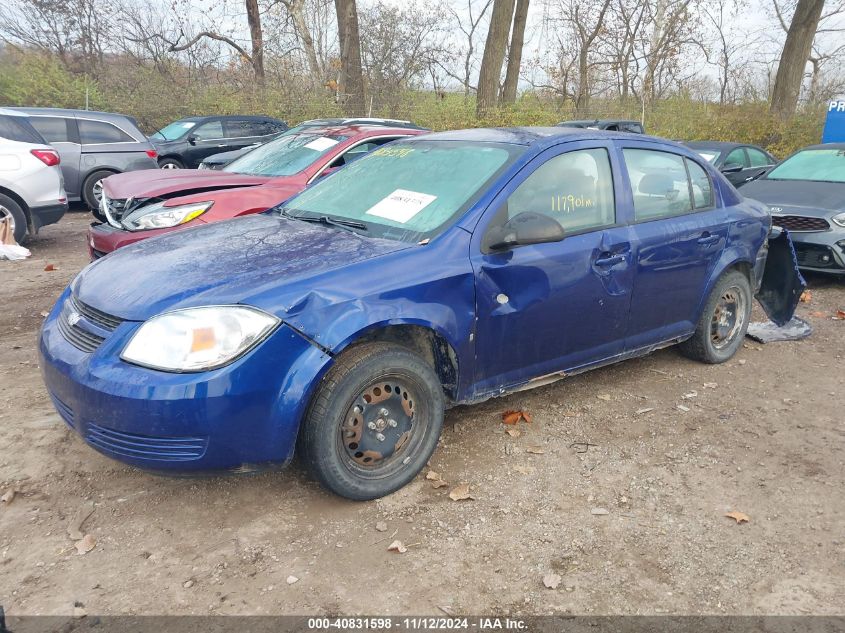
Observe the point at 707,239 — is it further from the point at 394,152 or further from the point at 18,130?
the point at 18,130

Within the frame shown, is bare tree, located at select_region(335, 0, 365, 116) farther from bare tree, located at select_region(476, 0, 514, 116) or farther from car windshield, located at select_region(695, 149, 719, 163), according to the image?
car windshield, located at select_region(695, 149, 719, 163)

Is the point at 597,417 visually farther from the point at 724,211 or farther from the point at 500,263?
the point at 724,211

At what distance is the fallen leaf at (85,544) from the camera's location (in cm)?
272

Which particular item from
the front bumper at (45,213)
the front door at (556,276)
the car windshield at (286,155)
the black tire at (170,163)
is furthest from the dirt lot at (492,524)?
the black tire at (170,163)

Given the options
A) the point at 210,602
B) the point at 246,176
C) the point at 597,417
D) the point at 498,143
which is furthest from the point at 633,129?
the point at 210,602

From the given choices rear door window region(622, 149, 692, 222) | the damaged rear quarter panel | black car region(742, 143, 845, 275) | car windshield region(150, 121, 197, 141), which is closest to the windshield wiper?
the damaged rear quarter panel

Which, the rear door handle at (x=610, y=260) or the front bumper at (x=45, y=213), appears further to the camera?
the front bumper at (x=45, y=213)

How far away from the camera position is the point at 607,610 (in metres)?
2.47

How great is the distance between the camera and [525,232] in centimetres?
329

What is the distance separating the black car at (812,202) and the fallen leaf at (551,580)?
6007 mm

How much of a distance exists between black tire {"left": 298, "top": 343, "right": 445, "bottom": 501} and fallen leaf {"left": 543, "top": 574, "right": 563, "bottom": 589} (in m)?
0.84

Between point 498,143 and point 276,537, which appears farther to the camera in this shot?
point 498,143

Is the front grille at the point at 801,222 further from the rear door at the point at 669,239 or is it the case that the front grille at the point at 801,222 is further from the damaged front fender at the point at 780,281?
the rear door at the point at 669,239

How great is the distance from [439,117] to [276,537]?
54.7 feet
